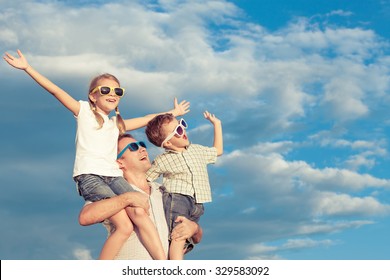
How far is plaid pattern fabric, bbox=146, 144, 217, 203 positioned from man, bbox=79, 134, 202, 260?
26 centimetres

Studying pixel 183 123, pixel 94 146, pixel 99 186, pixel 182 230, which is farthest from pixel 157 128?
pixel 182 230

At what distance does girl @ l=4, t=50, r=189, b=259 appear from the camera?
9.57 m

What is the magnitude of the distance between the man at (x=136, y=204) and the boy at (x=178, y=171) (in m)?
0.16

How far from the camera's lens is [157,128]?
34.0 ft

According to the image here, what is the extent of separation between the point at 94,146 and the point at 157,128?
47.3 inches

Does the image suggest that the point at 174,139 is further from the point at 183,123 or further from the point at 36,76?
the point at 36,76

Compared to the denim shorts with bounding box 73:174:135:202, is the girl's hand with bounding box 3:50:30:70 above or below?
above

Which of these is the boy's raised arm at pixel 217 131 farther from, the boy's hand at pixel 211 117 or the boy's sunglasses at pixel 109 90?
the boy's sunglasses at pixel 109 90

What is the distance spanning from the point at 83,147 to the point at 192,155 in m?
2.00

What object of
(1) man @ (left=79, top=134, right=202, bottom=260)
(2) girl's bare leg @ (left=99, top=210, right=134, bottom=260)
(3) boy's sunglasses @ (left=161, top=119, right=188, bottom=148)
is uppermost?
(3) boy's sunglasses @ (left=161, top=119, right=188, bottom=148)

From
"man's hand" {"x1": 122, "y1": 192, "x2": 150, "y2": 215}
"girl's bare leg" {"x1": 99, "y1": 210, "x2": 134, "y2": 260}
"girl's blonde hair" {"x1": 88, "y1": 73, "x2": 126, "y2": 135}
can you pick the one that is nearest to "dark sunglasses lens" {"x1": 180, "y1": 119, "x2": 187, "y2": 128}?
"girl's blonde hair" {"x1": 88, "y1": 73, "x2": 126, "y2": 135}

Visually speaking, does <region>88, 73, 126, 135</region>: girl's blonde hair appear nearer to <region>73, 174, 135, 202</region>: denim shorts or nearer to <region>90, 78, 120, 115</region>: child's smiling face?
<region>90, 78, 120, 115</region>: child's smiling face
